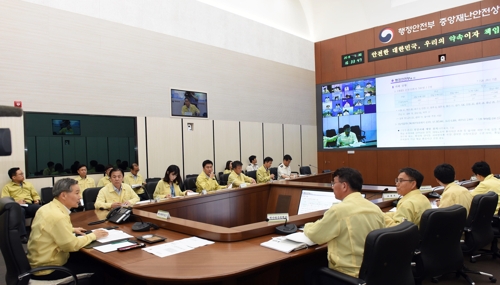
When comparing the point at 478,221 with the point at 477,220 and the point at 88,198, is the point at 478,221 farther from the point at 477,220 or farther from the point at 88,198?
the point at 88,198

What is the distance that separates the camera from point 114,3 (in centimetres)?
629

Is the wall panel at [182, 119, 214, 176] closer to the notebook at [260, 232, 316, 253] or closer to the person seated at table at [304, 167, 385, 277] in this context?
the notebook at [260, 232, 316, 253]

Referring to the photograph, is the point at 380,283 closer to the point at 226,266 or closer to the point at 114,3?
the point at 226,266

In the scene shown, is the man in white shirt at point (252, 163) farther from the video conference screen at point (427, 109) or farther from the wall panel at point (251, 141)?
the video conference screen at point (427, 109)

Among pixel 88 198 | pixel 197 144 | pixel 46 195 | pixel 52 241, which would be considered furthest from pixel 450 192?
pixel 46 195

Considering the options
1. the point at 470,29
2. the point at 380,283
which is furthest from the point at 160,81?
the point at 470,29

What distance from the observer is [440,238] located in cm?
238

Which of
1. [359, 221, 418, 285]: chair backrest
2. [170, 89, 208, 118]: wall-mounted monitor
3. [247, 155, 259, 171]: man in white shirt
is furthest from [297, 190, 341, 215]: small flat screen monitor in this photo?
[247, 155, 259, 171]: man in white shirt

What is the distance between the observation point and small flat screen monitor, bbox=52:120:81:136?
564 centimetres

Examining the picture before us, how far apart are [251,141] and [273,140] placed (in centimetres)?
82

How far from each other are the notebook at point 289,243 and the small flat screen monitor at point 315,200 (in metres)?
1.42

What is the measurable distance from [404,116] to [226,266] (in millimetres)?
7977

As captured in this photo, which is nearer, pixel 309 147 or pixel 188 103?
pixel 188 103

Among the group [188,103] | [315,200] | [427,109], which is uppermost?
[188,103]
